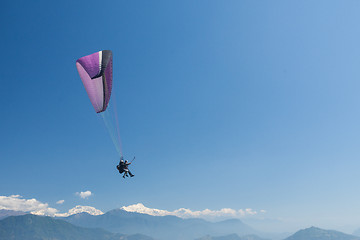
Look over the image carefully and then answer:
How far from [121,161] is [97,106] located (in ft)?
21.9

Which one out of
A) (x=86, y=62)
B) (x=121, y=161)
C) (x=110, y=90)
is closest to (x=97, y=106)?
(x=110, y=90)

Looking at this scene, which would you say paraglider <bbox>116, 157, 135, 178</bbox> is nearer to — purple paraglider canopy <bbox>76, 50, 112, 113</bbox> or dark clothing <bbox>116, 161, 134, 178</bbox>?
dark clothing <bbox>116, 161, 134, 178</bbox>

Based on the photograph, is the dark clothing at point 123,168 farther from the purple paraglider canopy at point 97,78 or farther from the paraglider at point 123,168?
the purple paraglider canopy at point 97,78

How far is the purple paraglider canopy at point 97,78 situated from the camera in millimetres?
23452

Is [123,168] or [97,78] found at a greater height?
[97,78]

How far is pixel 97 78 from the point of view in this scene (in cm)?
2544

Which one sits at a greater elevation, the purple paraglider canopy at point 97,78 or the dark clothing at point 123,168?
the purple paraglider canopy at point 97,78

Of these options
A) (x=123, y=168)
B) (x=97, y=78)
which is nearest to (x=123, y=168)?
(x=123, y=168)

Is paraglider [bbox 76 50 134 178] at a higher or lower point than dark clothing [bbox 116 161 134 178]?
higher

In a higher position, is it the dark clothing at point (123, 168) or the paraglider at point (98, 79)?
the paraglider at point (98, 79)

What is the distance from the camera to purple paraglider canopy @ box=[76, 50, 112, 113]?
76.9 feet

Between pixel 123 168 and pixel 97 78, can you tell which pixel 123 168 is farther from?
pixel 97 78

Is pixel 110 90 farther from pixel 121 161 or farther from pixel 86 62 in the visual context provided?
pixel 121 161

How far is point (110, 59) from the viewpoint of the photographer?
2433 cm
